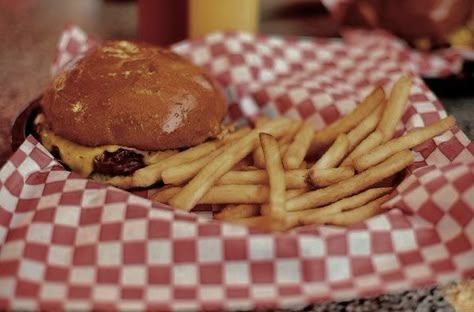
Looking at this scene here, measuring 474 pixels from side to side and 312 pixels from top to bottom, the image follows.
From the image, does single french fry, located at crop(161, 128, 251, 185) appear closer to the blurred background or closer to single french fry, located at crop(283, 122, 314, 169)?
single french fry, located at crop(283, 122, 314, 169)

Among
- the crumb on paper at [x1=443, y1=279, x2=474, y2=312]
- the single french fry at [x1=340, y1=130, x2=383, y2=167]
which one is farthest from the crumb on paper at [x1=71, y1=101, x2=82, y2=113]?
the crumb on paper at [x1=443, y1=279, x2=474, y2=312]

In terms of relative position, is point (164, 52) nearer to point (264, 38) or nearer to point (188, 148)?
point (188, 148)

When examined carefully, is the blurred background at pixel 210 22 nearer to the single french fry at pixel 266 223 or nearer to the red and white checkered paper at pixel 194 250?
the red and white checkered paper at pixel 194 250

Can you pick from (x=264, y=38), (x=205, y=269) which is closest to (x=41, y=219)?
(x=205, y=269)

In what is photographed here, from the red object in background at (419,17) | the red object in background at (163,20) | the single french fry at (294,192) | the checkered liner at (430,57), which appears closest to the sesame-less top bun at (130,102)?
the single french fry at (294,192)

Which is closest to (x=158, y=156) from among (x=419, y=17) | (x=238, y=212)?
(x=238, y=212)

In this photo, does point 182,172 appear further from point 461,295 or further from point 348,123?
point 461,295

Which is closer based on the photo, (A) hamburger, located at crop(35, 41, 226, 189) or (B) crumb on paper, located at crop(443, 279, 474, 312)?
(B) crumb on paper, located at crop(443, 279, 474, 312)
